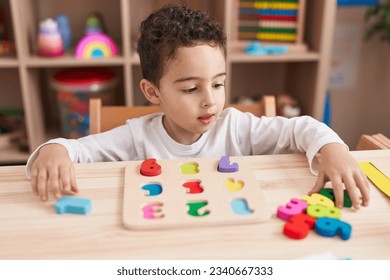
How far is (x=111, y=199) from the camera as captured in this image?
66 centimetres

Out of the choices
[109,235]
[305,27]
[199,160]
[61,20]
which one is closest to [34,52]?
[61,20]

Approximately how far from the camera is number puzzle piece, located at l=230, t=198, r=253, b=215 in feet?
2.00

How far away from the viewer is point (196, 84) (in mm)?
866

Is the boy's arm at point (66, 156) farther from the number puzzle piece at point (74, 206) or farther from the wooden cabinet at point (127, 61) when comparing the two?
the wooden cabinet at point (127, 61)

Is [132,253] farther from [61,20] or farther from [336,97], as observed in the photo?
[336,97]

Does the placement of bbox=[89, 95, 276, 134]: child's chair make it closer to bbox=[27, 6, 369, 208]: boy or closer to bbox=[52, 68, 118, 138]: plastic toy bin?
bbox=[27, 6, 369, 208]: boy

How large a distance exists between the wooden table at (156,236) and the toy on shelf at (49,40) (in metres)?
1.20

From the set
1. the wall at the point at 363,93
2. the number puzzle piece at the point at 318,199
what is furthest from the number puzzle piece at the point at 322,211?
the wall at the point at 363,93

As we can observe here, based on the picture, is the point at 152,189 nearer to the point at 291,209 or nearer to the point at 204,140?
the point at 291,209

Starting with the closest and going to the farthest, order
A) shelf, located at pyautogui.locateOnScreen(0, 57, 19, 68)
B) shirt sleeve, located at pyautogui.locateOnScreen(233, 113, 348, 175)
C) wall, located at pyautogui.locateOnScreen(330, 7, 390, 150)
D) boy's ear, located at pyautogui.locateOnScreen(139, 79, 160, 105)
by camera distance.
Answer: shirt sleeve, located at pyautogui.locateOnScreen(233, 113, 348, 175)
boy's ear, located at pyautogui.locateOnScreen(139, 79, 160, 105)
shelf, located at pyautogui.locateOnScreen(0, 57, 19, 68)
wall, located at pyautogui.locateOnScreen(330, 7, 390, 150)

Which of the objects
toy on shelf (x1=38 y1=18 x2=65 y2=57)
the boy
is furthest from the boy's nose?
toy on shelf (x1=38 y1=18 x2=65 y2=57)

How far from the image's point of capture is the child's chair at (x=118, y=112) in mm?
1064

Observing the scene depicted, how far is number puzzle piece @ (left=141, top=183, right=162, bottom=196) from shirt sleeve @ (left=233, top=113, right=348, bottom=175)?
10.7 inches

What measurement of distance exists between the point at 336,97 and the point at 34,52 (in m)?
1.52
